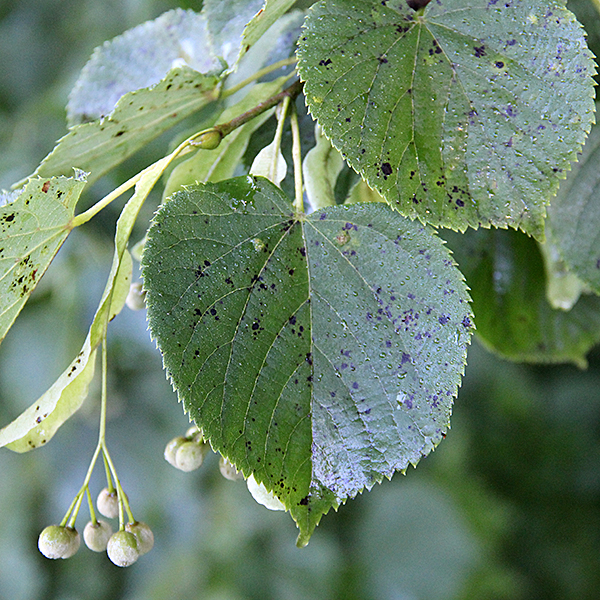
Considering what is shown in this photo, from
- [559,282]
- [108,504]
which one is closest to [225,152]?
[108,504]

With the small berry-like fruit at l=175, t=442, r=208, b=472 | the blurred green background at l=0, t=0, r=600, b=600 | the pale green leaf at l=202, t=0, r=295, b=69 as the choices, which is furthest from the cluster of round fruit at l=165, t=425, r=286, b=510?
the blurred green background at l=0, t=0, r=600, b=600

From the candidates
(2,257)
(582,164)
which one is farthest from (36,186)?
(582,164)

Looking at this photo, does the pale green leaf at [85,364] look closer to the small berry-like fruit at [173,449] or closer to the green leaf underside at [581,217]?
the small berry-like fruit at [173,449]

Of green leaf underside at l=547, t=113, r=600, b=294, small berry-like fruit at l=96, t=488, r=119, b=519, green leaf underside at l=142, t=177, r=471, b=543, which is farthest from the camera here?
green leaf underside at l=547, t=113, r=600, b=294

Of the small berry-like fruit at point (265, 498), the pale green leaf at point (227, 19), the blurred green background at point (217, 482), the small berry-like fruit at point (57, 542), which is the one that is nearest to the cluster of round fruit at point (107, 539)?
the small berry-like fruit at point (57, 542)

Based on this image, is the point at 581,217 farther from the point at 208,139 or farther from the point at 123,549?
the point at 123,549

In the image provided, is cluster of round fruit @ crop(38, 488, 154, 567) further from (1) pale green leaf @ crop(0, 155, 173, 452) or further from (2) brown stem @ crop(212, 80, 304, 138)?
(2) brown stem @ crop(212, 80, 304, 138)
